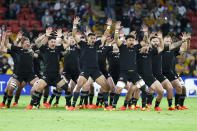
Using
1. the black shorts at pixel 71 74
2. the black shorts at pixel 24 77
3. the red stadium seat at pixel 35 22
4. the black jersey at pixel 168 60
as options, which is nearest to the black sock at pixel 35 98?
the black shorts at pixel 24 77

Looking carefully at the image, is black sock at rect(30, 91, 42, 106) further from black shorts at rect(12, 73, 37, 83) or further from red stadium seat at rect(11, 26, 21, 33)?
red stadium seat at rect(11, 26, 21, 33)

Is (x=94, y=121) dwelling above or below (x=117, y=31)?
below

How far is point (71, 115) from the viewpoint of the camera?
51.0 ft

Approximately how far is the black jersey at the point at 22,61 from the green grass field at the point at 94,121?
257 cm

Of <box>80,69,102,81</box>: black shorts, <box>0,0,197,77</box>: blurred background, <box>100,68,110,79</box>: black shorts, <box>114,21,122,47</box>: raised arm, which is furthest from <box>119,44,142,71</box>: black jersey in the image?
<box>0,0,197,77</box>: blurred background

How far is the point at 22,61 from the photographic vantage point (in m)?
18.7

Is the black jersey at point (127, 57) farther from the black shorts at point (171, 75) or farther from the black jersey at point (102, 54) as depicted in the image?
the black shorts at point (171, 75)

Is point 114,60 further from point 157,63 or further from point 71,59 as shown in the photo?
point 157,63

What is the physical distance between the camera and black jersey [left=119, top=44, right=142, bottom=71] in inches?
698

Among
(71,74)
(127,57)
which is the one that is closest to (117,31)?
(127,57)

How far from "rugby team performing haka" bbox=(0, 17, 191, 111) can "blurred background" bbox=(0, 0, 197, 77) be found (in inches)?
370

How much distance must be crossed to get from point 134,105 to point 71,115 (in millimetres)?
4001

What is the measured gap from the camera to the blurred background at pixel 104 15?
30.4 meters

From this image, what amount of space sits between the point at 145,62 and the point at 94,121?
4843 mm
